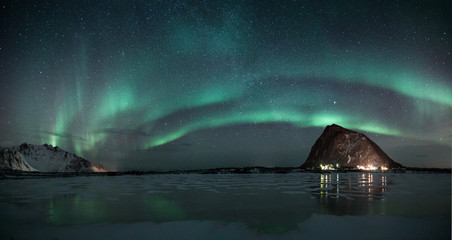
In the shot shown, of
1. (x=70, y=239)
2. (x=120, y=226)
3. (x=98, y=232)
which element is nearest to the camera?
(x=70, y=239)

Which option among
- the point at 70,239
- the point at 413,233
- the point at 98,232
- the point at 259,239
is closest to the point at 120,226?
the point at 98,232

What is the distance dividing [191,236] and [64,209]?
11.1 m

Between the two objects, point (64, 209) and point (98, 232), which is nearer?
point (98, 232)

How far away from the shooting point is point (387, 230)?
11.6 metres

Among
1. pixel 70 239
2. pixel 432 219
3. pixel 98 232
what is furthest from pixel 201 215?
pixel 432 219

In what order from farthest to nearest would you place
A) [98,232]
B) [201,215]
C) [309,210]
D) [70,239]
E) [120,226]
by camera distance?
1. [309,210]
2. [201,215]
3. [120,226]
4. [98,232]
5. [70,239]

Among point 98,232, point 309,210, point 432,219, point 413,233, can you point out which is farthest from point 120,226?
point 432,219

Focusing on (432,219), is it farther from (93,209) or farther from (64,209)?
(64,209)

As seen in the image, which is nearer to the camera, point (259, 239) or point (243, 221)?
point (259, 239)

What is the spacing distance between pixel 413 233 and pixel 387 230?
0.91 m

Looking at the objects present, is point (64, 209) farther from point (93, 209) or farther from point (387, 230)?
point (387, 230)

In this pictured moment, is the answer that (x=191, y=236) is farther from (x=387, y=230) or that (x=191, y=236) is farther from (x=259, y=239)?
(x=387, y=230)

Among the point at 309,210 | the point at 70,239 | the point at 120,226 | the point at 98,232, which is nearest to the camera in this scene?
the point at 70,239

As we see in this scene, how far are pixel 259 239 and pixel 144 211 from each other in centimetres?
891
